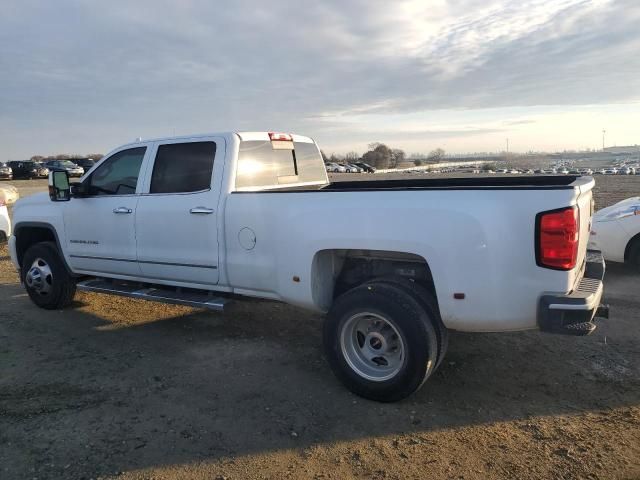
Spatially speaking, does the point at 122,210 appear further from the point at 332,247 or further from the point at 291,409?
the point at 291,409

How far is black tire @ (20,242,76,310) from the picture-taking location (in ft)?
20.3

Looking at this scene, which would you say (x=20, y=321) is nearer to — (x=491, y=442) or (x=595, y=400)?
(x=491, y=442)

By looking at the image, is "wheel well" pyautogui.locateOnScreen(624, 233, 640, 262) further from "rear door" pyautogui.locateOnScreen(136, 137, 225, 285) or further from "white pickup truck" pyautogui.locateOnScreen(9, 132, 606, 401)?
"rear door" pyautogui.locateOnScreen(136, 137, 225, 285)

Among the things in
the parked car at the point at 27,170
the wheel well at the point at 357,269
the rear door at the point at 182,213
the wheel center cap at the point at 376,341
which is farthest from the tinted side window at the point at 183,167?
the parked car at the point at 27,170

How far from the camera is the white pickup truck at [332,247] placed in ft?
10.9

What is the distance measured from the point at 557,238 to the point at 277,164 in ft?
10.2

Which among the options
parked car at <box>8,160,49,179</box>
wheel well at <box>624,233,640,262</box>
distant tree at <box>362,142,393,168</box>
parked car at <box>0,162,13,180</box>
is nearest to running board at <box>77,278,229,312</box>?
wheel well at <box>624,233,640,262</box>

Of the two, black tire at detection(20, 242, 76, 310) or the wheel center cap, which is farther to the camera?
black tire at detection(20, 242, 76, 310)

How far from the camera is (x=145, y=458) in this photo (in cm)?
319

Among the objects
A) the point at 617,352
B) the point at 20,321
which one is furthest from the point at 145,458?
the point at 617,352

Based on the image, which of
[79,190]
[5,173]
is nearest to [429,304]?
[79,190]

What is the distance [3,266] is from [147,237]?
214 inches

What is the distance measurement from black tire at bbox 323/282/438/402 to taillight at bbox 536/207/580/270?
2.91ft

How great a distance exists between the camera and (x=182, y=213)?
4887 millimetres
